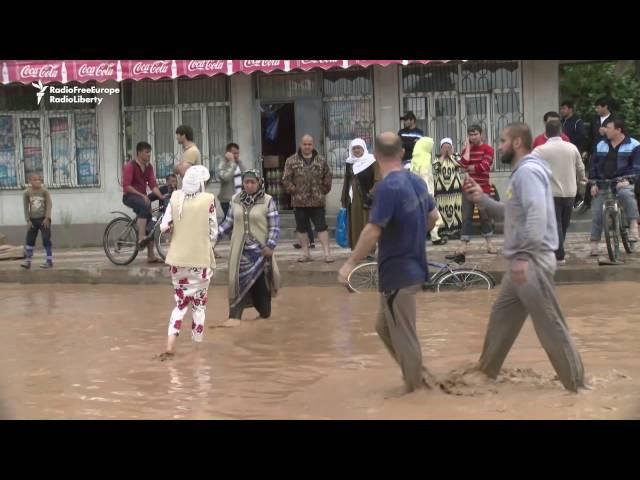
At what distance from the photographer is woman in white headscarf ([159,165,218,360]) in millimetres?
9086

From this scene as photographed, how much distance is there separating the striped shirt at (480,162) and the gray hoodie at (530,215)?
7026 mm

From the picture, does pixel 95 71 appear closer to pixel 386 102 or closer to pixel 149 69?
pixel 149 69

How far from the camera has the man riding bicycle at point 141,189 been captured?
14773 mm

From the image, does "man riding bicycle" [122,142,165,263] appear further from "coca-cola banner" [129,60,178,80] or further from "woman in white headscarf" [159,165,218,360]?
"woman in white headscarf" [159,165,218,360]

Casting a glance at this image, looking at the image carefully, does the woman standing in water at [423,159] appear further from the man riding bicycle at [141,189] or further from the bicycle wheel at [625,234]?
the man riding bicycle at [141,189]

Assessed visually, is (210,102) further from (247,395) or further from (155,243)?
(247,395)

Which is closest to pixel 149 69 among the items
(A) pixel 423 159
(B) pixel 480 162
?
(A) pixel 423 159

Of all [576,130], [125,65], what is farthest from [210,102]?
[576,130]

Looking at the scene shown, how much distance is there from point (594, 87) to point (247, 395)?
16388 millimetres

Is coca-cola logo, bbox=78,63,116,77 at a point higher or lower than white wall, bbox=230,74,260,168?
higher

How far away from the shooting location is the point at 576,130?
658 inches

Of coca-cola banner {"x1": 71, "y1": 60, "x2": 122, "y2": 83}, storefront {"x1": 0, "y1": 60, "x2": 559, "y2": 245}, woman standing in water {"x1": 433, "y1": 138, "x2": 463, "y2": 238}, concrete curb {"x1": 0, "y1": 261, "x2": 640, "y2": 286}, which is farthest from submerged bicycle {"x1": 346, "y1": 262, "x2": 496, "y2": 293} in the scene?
coca-cola banner {"x1": 71, "y1": 60, "x2": 122, "y2": 83}

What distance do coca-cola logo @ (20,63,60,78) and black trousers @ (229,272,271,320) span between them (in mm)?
8971

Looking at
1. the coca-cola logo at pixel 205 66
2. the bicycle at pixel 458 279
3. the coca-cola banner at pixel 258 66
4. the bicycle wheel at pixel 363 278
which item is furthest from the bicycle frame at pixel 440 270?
the coca-cola logo at pixel 205 66
